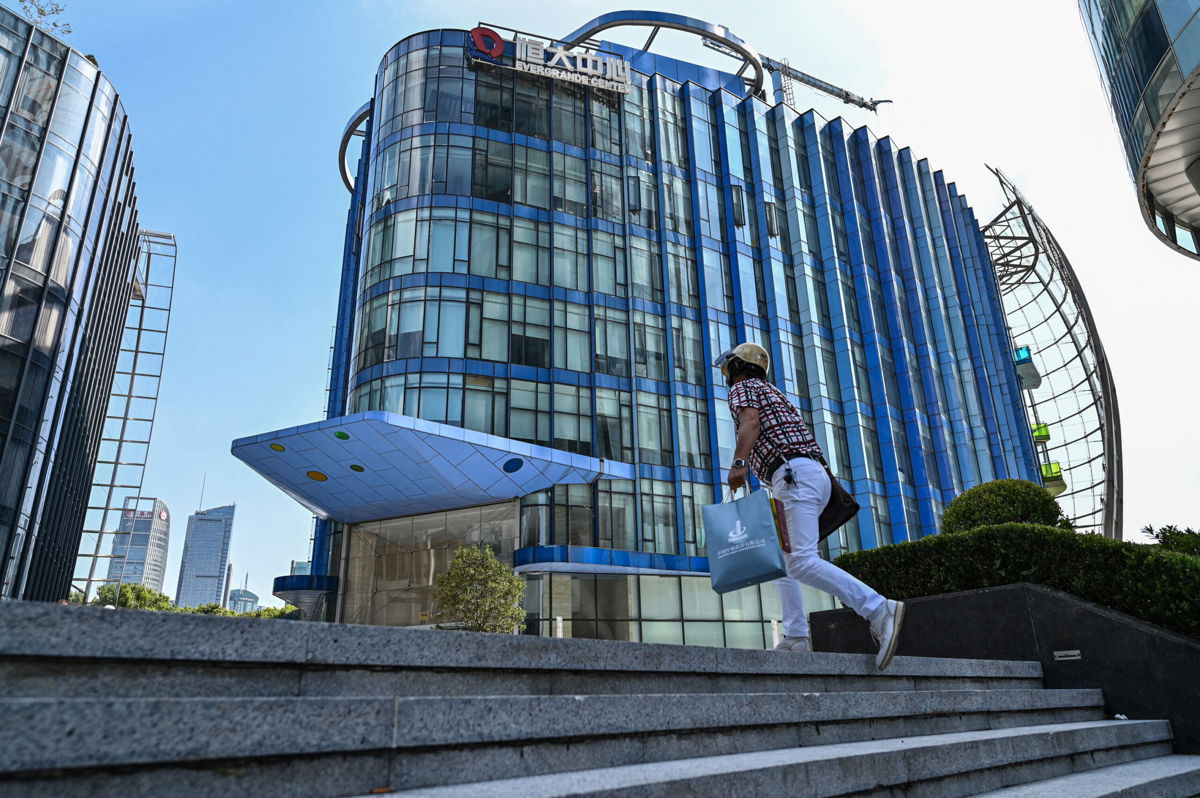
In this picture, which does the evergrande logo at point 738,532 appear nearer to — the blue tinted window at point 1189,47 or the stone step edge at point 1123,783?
the stone step edge at point 1123,783

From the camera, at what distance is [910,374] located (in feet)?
134

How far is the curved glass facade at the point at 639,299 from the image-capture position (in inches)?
1182

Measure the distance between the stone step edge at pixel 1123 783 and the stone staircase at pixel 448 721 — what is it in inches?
1.0

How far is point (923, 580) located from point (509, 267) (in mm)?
25274

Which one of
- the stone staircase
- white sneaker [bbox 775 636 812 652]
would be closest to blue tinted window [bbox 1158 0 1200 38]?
the stone staircase

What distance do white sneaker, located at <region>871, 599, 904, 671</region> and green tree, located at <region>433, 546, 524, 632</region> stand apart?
1884cm

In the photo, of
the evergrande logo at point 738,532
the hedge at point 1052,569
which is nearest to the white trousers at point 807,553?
the evergrande logo at point 738,532

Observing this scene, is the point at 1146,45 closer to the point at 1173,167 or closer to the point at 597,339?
the point at 1173,167

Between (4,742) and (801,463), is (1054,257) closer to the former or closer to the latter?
(801,463)

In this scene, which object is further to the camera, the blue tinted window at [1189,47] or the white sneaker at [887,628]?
the blue tinted window at [1189,47]

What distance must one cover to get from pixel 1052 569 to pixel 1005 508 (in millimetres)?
5839

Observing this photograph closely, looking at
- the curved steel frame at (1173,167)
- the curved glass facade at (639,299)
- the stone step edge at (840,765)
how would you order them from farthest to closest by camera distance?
the curved glass facade at (639,299) < the curved steel frame at (1173,167) < the stone step edge at (840,765)

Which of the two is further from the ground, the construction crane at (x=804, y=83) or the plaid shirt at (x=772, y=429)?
the construction crane at (x=804, y=83)

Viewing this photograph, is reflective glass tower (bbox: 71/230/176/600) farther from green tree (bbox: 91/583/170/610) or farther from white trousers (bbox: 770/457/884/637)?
white trousers (bbox: 770/457/884/637)
